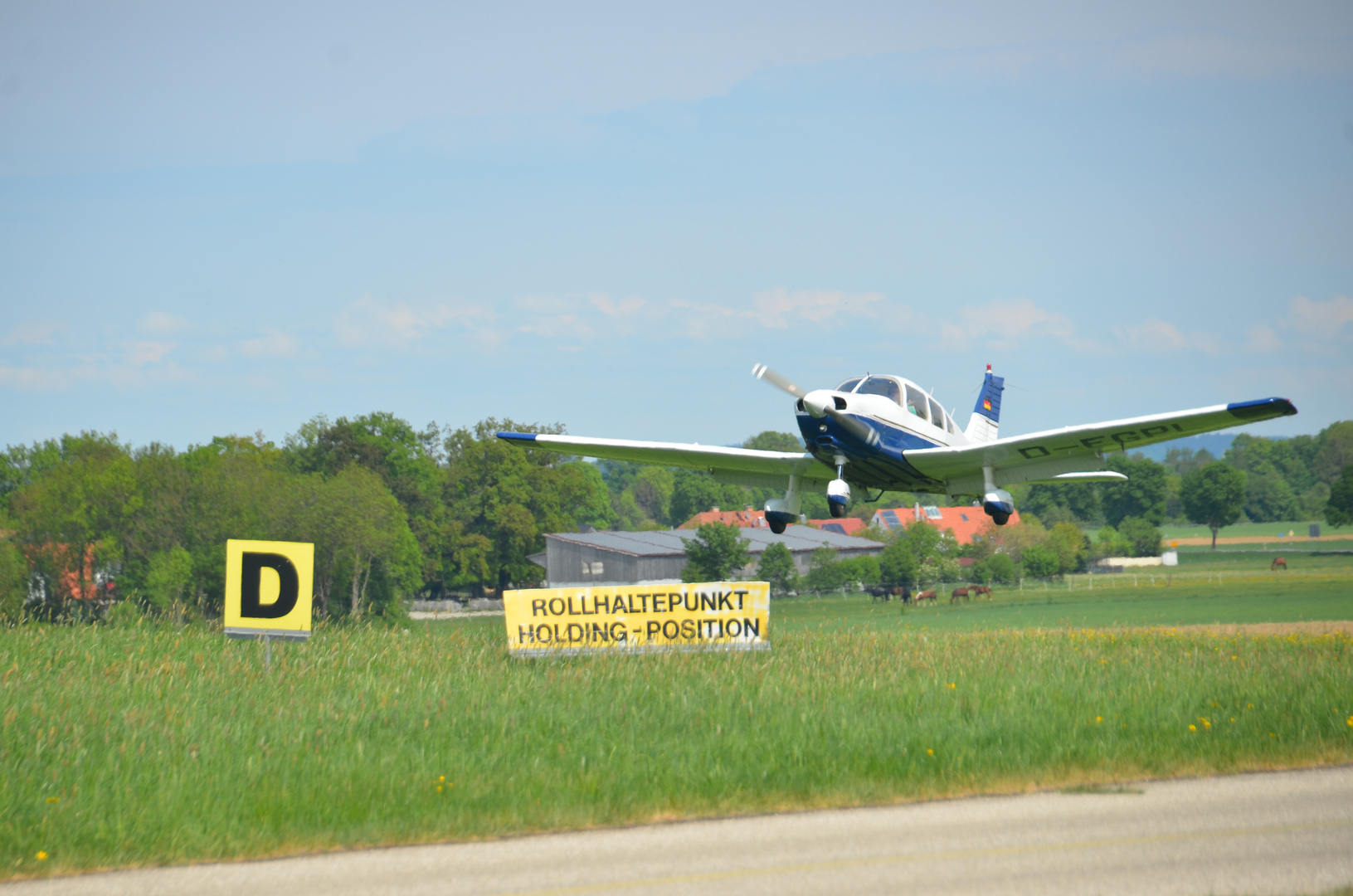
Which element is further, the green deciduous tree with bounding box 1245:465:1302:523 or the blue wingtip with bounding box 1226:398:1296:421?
the green deciduous tree with bounding box 1245:465:1302:523

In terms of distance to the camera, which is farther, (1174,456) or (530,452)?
(1174,456)

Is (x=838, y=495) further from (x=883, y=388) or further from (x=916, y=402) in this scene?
(x=916, y=402)

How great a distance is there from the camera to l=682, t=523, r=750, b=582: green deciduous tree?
59750 millimetres

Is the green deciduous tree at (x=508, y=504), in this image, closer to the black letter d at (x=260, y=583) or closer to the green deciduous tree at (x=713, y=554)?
the green deciduous tree at (x=713, y=554)

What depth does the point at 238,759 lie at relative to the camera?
11344mm

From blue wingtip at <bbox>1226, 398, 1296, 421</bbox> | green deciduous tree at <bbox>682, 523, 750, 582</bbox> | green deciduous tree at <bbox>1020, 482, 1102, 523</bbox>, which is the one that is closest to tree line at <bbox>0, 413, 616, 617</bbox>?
green deciduous tree at <bbox>682, 523, 750, 582</bbox>

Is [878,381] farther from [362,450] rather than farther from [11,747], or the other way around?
[362,450]

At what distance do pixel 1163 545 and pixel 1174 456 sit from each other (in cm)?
10149

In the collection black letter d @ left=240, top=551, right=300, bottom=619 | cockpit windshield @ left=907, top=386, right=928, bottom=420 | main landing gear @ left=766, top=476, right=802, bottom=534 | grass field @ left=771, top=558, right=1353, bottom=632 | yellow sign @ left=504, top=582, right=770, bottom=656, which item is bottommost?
grass field @ left=771, top=558, right=1353, bottom=632

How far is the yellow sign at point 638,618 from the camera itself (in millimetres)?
17141

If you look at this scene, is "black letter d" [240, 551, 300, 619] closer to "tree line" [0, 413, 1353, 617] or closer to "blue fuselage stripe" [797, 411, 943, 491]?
"blue fuselage stripe" [797, 411, 943, 491]

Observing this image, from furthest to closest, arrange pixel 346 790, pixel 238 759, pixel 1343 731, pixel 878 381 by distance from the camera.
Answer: pixel 878 381
pixel 1343 731
pixel 238 759
pixel 346 790

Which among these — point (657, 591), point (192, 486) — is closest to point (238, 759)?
point (657, 591)

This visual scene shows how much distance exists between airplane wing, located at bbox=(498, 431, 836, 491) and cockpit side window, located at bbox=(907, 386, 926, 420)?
2.82 meters
